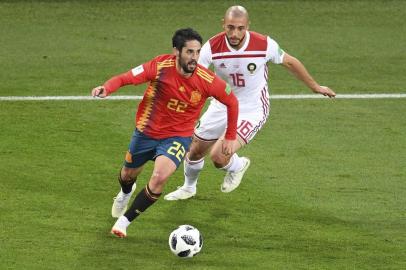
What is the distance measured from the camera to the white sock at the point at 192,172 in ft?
46.2

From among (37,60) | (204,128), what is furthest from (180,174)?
(37,60)

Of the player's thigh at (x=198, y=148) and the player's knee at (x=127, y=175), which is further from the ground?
the player's knee at (x=127, y=175)

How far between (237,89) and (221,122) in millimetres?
457

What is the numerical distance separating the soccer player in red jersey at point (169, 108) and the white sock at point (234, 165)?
1.19m

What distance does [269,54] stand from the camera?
13.9 metres

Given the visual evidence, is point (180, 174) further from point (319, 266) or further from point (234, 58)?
point (319, 266)

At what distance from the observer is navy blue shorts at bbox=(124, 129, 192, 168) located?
1258cm

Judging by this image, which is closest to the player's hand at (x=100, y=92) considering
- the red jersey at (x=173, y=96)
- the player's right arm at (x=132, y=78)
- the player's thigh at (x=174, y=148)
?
the player's right arm at (x=132, y=78)

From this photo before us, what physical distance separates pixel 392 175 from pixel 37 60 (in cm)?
766

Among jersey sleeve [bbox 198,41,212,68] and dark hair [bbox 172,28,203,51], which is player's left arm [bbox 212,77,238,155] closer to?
dark hair [bbox 172,28,203,51]

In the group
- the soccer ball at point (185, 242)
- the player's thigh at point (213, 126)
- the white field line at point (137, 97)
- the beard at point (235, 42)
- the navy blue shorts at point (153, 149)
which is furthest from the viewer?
the white field line at point (137, 97)

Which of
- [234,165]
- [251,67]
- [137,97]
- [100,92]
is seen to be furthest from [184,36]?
[137,97]

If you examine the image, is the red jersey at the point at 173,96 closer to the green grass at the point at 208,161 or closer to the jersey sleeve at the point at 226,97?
the jersey sleeve at the point at 226,97

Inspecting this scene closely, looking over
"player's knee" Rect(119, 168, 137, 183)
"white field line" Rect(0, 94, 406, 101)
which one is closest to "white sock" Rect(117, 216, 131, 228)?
"player's knee" Rect(119, 168, 137, 183)
